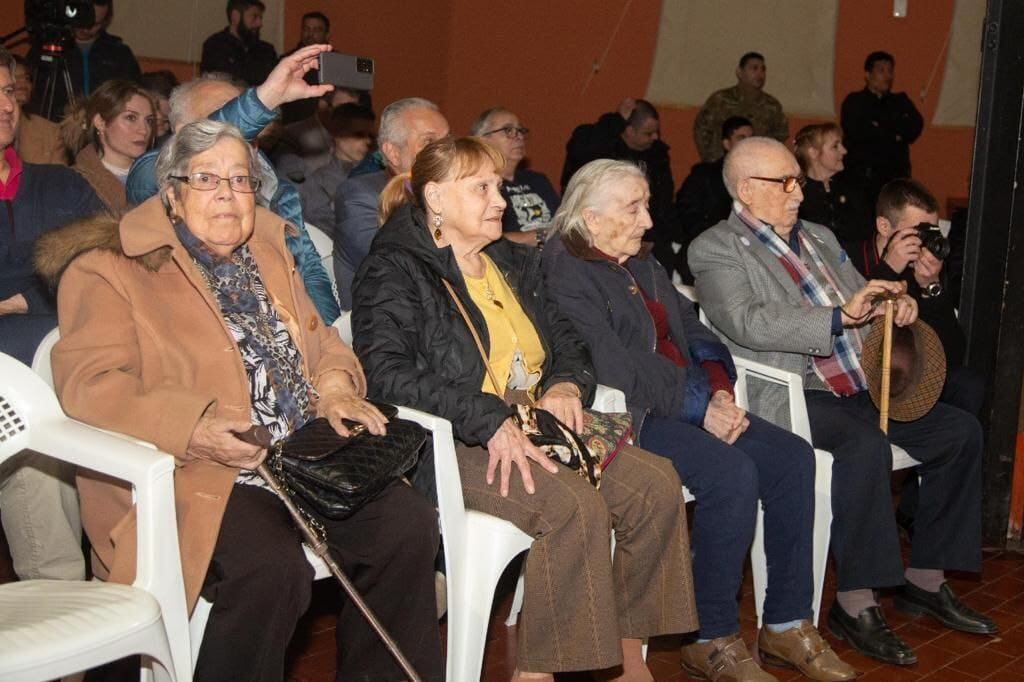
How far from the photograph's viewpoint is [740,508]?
318cm

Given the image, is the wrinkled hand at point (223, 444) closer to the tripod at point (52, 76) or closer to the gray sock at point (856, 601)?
the gray sock at point (856, 601)

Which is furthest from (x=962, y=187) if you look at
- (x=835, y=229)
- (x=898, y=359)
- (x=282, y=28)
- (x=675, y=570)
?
(x=675, y=570)

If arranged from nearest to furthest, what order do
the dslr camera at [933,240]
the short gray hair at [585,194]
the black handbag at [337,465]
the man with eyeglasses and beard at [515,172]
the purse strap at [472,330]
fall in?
1. the black handbag at [337,465]
2. the purse strap at [472,330]
3. the short gray hair at [585,194]
4. the dslr camera at [933,240]
5. the man with eyeglasses and beard at [515,172]

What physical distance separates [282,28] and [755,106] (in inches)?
118

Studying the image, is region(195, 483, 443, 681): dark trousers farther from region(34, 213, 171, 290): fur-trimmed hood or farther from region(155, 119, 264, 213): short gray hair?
region(155, 119, 264, 213): short gray hair

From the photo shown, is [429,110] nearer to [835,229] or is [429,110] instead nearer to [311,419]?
[311,419]

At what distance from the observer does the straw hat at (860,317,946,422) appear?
3.69 meters

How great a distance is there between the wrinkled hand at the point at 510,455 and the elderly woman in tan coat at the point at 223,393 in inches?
7.7

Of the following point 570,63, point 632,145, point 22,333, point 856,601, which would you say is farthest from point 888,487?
point 570,63

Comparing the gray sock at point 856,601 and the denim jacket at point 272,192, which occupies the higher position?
the denim jacket at point 272,192

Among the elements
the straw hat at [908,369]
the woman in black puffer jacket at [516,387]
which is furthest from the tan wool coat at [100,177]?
the straw hat at [908,369]

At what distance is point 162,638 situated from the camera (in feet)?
7.27

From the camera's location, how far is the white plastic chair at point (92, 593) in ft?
6.67

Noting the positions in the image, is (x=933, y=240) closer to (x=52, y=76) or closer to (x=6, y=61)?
(x=6, y=61)
